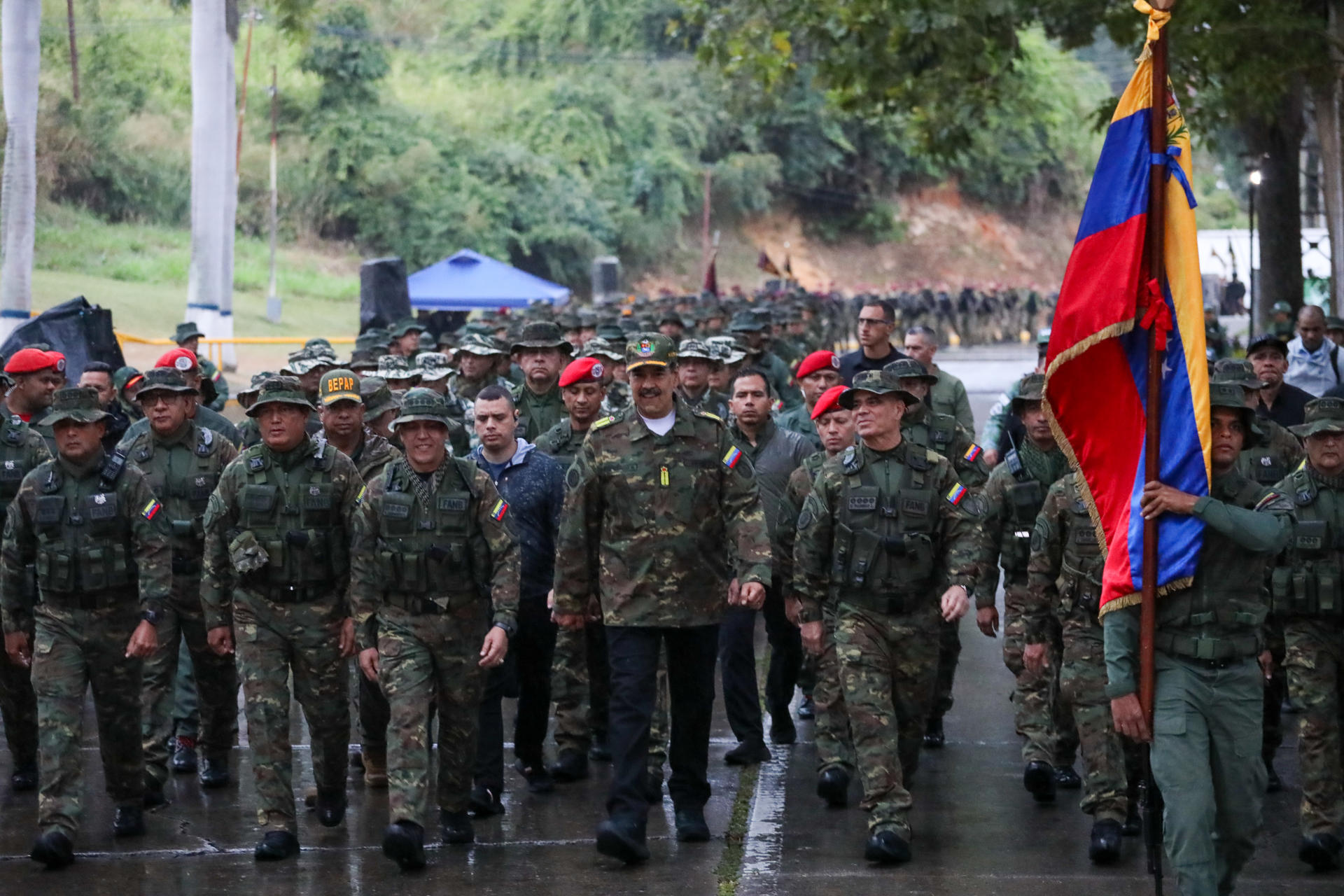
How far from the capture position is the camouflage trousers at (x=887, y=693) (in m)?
7.60

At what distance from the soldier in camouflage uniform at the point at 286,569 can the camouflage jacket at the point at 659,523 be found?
101 centimetres

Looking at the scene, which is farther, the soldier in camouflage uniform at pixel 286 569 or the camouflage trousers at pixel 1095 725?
the soldier in camouflage uniform at pixel 286 569

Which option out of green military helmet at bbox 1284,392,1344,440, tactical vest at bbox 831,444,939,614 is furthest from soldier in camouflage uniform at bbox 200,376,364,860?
green military helmet at bbox 1284,392,1344,440

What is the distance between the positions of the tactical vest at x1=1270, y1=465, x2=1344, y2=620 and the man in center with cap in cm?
216

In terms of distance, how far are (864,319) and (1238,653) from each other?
544 cm

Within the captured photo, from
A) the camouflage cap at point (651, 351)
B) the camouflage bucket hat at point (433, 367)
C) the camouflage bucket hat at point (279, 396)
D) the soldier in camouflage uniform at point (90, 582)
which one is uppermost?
the camouflage cap at point (651, 351)

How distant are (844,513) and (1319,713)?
2.11m

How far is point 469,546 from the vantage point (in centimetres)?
793

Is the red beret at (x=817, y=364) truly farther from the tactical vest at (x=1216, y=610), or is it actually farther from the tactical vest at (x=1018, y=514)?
the tactical vest at (x=1216, y=610)

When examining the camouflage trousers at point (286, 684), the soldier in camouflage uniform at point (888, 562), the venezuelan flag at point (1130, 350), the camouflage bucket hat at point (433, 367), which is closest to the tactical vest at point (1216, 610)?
the venezuelan flag at point (1130, 350)

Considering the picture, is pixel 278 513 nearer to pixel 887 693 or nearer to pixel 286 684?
pixel 286 684

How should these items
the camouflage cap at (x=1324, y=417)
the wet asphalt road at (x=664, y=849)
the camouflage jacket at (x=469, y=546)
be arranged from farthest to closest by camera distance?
the camouflage jacket at (x=469, y=546)
the camouflage cap at (x=1324, y=417)
the wet asphalt road at (x=664, y=849)

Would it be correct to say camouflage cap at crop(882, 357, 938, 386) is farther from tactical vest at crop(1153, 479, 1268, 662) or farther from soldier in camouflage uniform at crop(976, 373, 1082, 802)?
tactical vest at crop(1153, 479, 1268, 662)

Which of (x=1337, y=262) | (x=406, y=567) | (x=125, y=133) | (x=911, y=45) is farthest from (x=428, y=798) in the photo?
(x=125, y=133)
